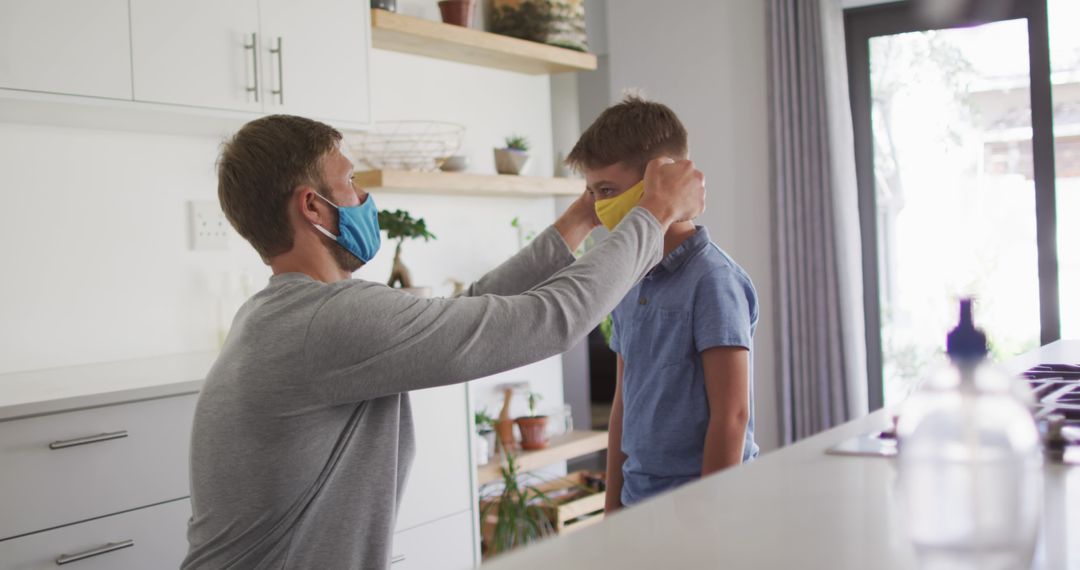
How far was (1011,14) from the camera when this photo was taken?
146 inches

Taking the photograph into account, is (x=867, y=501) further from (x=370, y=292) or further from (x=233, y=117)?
(x=233, y=117)

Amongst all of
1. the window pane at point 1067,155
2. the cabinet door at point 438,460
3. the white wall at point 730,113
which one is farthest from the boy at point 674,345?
the window pane at point 1067,155

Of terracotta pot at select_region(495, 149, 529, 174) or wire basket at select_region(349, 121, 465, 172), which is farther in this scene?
terracotta pot at select_region(495, 149, 529, 174)

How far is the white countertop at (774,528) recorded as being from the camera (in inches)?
22.2

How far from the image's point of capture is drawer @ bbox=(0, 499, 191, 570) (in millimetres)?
1927

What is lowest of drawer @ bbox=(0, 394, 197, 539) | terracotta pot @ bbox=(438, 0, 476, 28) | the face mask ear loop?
drawer @ bbox=(0, 394, 197, 539)

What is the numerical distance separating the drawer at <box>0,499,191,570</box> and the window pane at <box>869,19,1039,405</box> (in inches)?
113

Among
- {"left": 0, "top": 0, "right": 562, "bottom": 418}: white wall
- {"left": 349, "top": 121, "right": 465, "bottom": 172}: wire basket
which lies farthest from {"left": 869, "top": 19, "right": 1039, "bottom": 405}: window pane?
{"left": 0, "top": 0, "right": 562, "bottom": 418}: white wall

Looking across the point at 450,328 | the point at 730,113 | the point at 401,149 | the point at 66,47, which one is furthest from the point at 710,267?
the point at 730,113

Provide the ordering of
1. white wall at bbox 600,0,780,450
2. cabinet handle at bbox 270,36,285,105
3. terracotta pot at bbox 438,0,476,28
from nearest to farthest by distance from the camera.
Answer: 1. cabinet handle at bbox 270,36,285,105
2. terracotta pot at bbox 438,0,476,28
3. white wall at bbox 600,0,780,450

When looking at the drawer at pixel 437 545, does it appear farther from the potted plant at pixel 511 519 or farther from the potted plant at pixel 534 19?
the potted plant at pixel 534 19

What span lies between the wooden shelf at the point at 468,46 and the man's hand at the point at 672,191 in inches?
72.9

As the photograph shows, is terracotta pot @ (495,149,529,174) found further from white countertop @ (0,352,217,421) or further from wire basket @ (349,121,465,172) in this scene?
white countertop @ (0,352,217,421)

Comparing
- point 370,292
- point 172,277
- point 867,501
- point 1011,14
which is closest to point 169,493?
point 172,277
